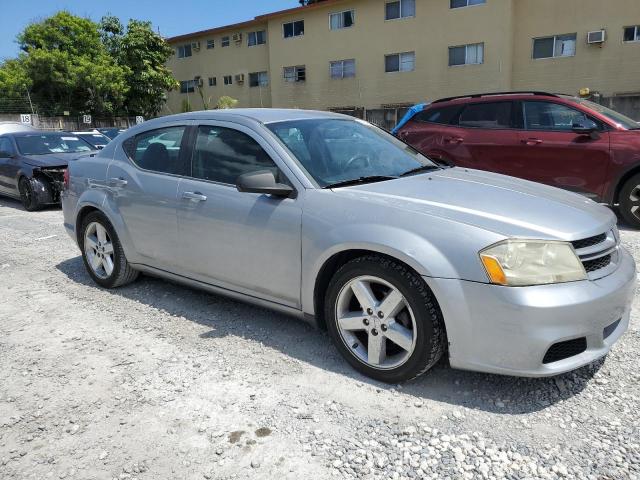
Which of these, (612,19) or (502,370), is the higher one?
(612,19)

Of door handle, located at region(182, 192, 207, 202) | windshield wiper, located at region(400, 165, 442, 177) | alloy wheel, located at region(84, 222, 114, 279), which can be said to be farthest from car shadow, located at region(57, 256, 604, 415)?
windshield wiper, located at region(400, 165, 442, 177)

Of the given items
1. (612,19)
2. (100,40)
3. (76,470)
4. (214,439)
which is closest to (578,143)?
(214,439)

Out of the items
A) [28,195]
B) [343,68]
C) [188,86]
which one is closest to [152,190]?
[28,195]

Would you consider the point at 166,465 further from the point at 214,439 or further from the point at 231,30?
the point at 231,30

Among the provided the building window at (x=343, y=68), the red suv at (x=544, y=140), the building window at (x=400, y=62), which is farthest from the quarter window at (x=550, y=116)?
the building window at (x=343, y=68)

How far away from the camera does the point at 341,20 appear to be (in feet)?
90.2

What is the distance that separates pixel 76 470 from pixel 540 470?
81.9 inches

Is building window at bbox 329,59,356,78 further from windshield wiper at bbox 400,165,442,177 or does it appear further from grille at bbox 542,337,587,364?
grille at bbox 542,337,587,364

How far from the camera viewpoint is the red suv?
6.56 metres

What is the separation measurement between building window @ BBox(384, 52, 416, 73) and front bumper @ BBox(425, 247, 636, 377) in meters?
24.6

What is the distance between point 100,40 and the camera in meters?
34.7

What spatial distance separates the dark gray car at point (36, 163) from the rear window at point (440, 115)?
6.63 meters

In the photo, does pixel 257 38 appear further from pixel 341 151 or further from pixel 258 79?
pixel 341 151

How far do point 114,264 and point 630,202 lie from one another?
6.11m
